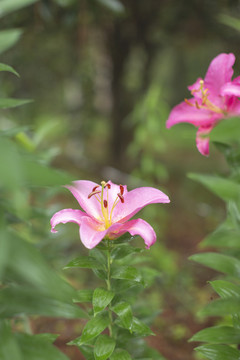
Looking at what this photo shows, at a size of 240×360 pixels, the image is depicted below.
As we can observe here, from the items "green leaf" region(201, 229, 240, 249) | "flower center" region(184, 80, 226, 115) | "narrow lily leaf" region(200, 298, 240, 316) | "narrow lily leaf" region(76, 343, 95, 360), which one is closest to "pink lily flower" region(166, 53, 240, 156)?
"flower center" region(184, 80, 226, 115)

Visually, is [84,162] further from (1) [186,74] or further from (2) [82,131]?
(1) [186,74]

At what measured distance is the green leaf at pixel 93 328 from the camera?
0.45 metres

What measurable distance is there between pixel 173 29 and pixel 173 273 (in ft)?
4.46

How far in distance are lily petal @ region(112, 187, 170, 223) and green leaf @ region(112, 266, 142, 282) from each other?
0.06 metres

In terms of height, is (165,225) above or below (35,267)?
below

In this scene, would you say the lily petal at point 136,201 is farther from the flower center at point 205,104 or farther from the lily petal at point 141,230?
the flower center at point 205,104

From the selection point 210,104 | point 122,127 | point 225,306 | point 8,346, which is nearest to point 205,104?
point 210,104

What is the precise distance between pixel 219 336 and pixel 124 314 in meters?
0.14

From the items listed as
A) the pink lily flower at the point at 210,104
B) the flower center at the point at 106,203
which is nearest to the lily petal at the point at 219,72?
the pink lily flower at the point at 210,104

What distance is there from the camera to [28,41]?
1.95 metres

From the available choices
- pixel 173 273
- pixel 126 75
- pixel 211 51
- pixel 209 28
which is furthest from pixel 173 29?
pixel 211 51

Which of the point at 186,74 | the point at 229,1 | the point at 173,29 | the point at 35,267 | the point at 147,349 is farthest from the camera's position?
the point at 186,74

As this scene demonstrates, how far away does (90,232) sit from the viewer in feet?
1.44

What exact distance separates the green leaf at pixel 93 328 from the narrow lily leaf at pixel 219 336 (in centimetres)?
12
